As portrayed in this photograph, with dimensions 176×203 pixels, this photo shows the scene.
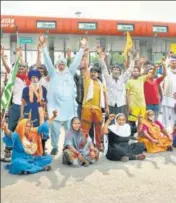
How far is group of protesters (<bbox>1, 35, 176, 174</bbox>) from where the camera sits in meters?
2.85

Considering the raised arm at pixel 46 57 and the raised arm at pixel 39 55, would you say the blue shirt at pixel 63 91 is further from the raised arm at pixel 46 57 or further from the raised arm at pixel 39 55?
the raised arm at pixel 39 55

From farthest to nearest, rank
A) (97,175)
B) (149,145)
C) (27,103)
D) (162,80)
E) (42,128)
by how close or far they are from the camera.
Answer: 1. (162,80)
2. (149,145)
3. (27,103)
4. (42,128)
5. (97,175)

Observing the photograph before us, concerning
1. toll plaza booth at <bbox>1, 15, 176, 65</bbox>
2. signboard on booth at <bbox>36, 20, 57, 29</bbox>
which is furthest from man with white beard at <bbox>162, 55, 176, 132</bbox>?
signboard on booth at <bbox>36, 20, 57, 29</bbox>

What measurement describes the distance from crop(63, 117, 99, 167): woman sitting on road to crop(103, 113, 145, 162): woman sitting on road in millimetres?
162

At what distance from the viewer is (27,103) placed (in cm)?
307

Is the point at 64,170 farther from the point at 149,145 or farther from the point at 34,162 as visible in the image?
the point at 149,145

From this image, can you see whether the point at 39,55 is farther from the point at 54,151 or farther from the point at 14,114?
the point at 54,151

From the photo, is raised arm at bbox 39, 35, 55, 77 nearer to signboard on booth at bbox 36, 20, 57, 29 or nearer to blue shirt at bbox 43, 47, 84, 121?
blue shirt at bbox 43, 47, 84, 121

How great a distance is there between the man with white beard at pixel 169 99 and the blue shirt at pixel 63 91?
2.98 ft

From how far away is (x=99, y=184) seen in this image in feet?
7.43

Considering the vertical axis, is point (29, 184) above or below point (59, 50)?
below

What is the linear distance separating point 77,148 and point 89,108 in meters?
0.42

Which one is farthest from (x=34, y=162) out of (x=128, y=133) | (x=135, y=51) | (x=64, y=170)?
(x=135, y=51)

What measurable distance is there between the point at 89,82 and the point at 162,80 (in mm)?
848
